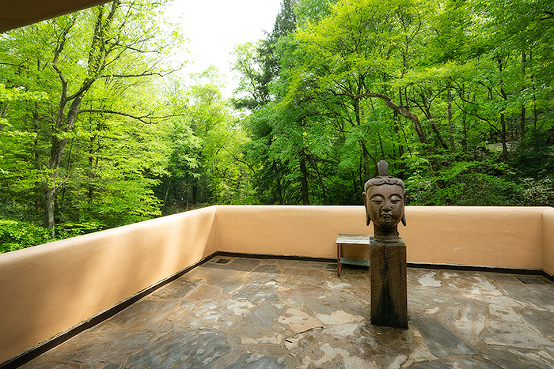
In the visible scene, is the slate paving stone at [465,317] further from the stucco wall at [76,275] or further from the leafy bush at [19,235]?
the leafy bush at [19,235]

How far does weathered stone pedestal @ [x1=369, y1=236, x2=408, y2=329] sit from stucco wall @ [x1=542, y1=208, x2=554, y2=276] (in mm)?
2561

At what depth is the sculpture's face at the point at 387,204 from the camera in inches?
92.1

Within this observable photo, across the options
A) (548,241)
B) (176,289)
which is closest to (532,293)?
(548,241)

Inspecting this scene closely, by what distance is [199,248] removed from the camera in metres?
4.32

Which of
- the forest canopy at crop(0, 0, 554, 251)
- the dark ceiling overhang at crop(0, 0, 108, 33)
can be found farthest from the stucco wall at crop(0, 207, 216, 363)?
the forest canopy at crop(0, 0, 554, 251)

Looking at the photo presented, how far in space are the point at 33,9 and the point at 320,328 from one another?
9.97ft

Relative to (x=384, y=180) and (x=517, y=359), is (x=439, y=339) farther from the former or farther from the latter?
(x=384, y=180)

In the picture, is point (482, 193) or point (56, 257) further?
point (482, 193)

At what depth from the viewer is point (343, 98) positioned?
980 cm

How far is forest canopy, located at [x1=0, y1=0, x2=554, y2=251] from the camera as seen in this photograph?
21.2 ft

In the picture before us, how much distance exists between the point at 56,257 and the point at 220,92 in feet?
56.9

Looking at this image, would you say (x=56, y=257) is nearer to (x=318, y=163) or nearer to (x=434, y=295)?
(x=434, y=295)

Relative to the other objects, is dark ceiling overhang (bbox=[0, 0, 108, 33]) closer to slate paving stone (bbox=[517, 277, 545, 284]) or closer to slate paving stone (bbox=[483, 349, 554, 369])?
slate paving stone (bbox=[483, 349, 554, 369])

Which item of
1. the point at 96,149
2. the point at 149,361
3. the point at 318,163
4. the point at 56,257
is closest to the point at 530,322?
the point at 149,361
